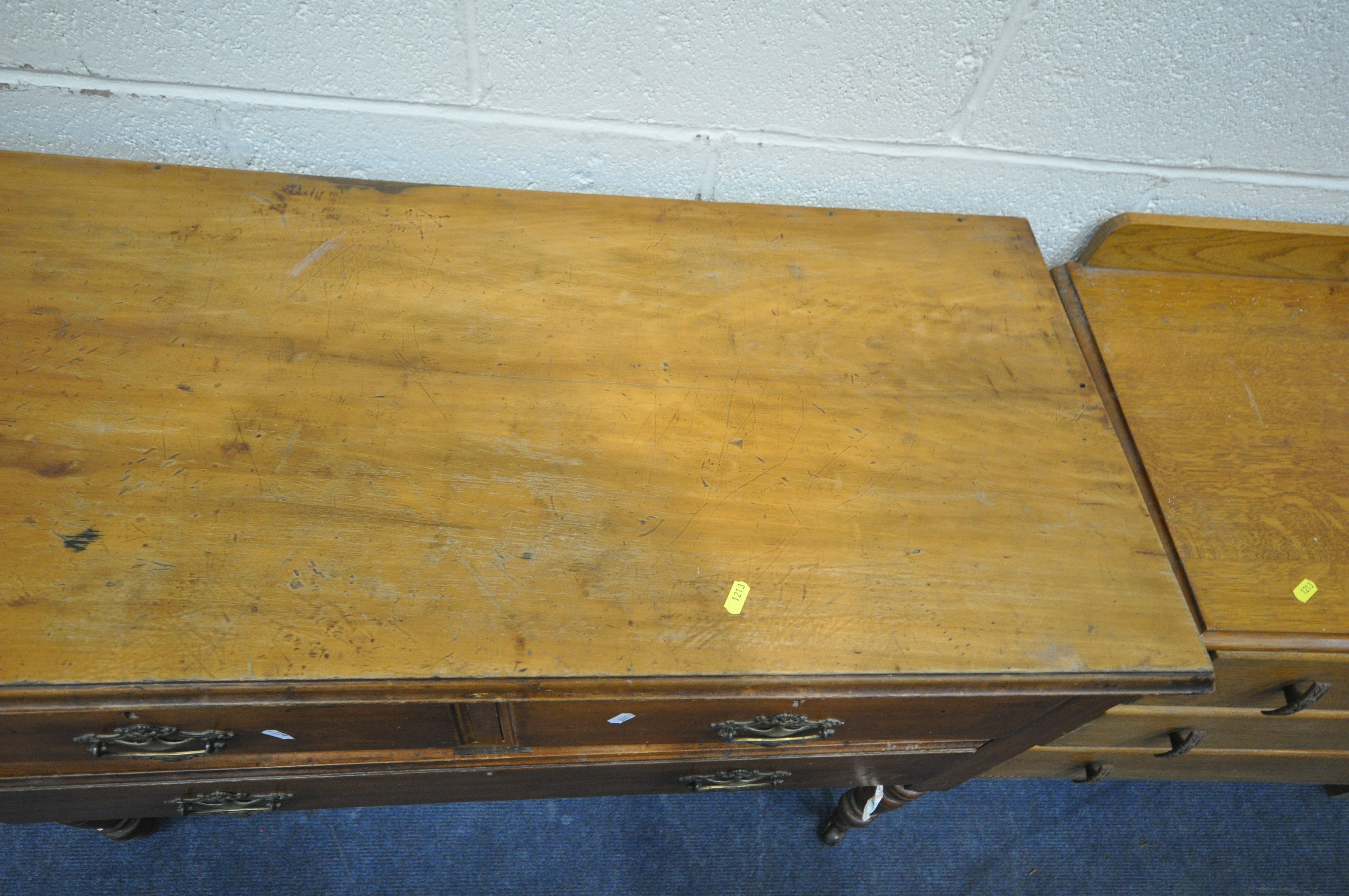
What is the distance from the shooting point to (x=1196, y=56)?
3.06ft

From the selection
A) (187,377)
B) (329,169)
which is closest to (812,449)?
(187,377)

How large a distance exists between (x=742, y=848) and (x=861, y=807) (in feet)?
0.84

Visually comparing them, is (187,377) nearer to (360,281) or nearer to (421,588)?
(360,281)

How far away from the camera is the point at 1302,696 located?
97cm

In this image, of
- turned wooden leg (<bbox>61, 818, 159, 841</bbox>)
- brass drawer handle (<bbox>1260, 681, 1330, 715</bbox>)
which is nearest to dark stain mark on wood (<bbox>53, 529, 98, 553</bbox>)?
turned wooden leg (<bbox>61, 818, 159, 841</bbox>)

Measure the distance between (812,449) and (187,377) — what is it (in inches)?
25.5

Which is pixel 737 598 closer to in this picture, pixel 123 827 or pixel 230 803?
pixel 230 803

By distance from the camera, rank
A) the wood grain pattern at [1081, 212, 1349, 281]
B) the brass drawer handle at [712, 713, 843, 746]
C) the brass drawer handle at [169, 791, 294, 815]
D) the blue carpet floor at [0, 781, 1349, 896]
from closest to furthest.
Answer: the brass drawer handle at [712, 713, 843, 746] < the brass drawer handle at [169, 791, 294, 815] < the wood grain pattern at [1081, 212, 1349, 281] < the blue carpet floor at [0, 781, 1349, 896]

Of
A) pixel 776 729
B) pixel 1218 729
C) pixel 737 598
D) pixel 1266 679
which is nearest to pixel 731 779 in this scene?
pixel 776 729

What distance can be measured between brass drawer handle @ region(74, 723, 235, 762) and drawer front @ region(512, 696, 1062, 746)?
288 millimetres

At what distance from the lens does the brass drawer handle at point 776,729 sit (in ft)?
2.46

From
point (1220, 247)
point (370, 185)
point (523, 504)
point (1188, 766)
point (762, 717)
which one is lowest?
point (1188, 766)

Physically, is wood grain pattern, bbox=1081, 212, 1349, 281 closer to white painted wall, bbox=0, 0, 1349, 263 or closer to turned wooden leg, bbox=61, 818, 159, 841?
white painted wall, bbox=0, 0, 1349, 263

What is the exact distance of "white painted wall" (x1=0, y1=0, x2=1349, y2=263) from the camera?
86cm
